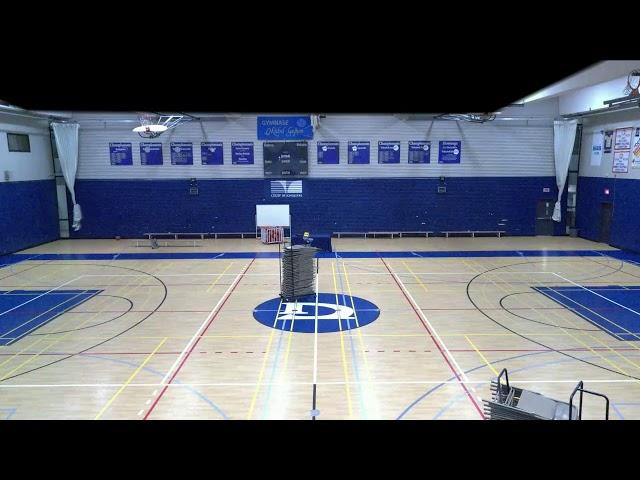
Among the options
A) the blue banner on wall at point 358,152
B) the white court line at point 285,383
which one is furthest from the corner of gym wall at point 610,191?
the white court line at point 285,383

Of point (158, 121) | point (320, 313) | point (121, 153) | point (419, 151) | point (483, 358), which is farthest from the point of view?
point (419, 151)

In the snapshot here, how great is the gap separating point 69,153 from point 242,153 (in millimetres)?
8800

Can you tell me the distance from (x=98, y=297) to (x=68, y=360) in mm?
4912

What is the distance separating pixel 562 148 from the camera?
2419 cm

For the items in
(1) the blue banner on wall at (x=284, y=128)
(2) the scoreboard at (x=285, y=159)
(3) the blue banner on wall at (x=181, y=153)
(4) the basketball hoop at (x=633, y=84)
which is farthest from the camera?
(3) the blue banner on wall at (x=181, y=153)

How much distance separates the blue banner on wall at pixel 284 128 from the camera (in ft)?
73.9

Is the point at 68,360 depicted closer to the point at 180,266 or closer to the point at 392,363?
the point at 392,363

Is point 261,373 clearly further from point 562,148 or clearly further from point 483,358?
point 562,148

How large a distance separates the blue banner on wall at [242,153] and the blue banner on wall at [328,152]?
143 inches

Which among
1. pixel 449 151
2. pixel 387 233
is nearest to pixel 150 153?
pixel 387 233

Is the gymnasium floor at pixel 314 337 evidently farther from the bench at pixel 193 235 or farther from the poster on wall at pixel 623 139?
the bench at pixel 193 235

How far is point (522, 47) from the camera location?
4.66 feet

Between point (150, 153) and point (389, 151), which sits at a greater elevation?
point (389, 151)

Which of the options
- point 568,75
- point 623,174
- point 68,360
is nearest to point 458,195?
point 623,174
